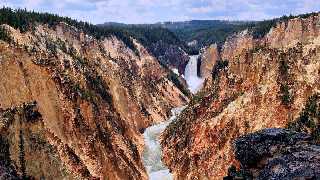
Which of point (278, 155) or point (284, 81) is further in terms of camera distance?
point (284, 81)

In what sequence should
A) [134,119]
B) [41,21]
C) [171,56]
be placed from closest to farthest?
[134,119], [41,21], [171,56]

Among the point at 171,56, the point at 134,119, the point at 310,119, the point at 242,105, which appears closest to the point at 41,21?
the point at 134,119

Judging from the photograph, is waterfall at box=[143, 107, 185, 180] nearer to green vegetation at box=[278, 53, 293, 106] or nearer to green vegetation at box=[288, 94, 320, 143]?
green vegetation at box=[278, 53, 293, 106]

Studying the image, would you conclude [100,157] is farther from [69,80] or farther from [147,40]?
[147,40]

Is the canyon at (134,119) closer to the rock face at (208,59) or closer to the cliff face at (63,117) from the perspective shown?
the cliff face at (63,117)

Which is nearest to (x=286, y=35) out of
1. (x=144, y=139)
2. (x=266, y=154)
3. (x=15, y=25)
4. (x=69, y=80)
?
(x=144, y=139)

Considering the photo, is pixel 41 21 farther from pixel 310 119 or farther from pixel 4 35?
pixel 310 119

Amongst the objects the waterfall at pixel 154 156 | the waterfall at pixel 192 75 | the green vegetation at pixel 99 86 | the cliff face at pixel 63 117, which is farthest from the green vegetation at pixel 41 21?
the waterfall at pixel 154 156

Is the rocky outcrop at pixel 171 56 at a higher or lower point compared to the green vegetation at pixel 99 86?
lower
